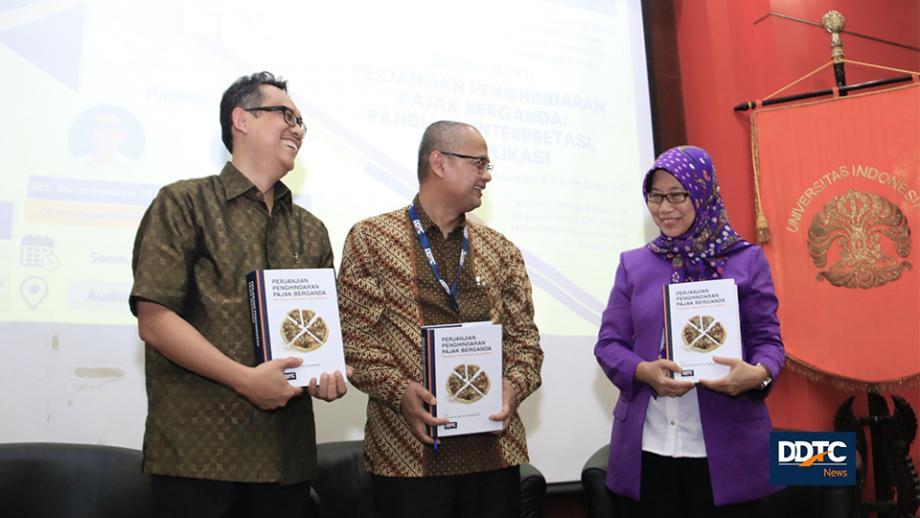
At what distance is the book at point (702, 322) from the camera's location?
205cm

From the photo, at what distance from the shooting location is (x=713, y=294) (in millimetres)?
2066

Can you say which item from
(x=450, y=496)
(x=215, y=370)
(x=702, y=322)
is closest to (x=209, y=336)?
(x=215, y=370)

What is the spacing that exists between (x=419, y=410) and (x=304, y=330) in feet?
1.31

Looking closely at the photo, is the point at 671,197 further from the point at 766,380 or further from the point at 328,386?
the point at 328,386

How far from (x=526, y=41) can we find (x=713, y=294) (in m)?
2.13

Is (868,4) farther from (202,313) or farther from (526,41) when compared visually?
(202,313)

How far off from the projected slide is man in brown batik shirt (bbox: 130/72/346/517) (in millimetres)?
1188

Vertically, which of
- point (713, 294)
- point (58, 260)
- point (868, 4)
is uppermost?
point (868, 4)

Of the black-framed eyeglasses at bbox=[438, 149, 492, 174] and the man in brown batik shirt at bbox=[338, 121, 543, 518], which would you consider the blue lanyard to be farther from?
the black-framed eyeglasses at bbox=[438, 149, 492, 174]

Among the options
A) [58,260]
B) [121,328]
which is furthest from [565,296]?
[58,260]

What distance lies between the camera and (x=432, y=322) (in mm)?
2088

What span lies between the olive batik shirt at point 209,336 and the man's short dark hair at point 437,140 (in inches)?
23.8

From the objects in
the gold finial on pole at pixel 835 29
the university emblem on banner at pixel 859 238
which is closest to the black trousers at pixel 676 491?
the university emblem on banner at pixel 859 238

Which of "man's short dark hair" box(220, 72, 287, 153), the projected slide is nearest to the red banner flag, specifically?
the projected slide
